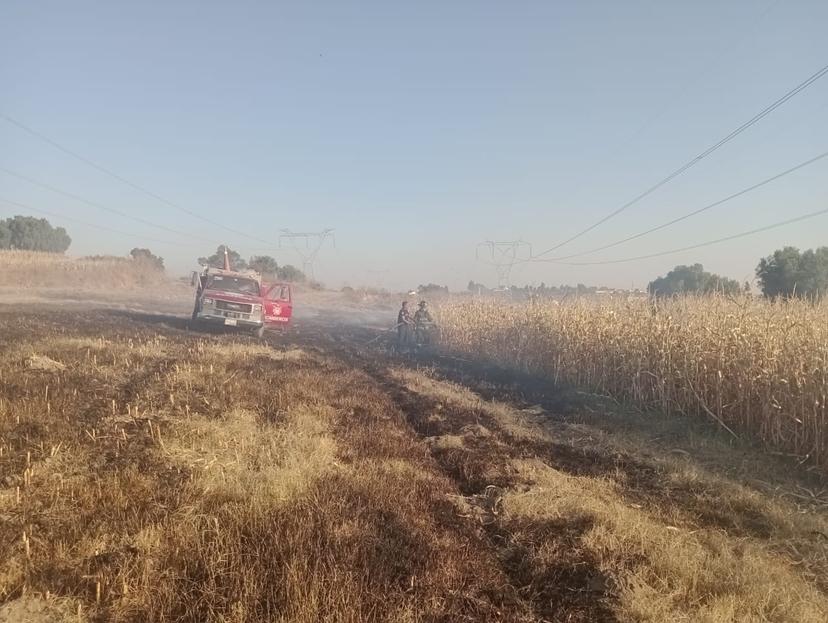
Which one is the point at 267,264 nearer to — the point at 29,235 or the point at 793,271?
the point at 29,235

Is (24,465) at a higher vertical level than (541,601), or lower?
higher

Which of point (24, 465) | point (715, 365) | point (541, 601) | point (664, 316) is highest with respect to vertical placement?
point (664, 316)

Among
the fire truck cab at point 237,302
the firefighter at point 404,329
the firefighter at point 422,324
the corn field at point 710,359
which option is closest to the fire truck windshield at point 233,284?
the fire truck cab at point 237,302

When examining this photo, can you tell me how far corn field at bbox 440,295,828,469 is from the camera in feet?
24.1

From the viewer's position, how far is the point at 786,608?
3.49 meters

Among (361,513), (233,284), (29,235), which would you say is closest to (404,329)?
(233,284)

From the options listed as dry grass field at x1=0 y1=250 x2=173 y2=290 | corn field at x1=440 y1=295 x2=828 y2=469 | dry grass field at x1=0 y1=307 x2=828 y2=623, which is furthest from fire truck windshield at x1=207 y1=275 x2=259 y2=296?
dry grass field at x1=0 y1=250 x2=173 y2=290

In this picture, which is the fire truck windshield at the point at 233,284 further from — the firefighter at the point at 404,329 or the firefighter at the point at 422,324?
the firefighter at the point at 422,324

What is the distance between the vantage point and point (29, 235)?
68.6m

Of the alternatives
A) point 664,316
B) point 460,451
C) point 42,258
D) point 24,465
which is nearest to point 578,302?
point 664,316

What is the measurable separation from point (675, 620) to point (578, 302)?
12622 mm

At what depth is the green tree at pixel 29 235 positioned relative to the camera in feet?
214

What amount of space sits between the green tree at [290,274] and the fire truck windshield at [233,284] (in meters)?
47.7

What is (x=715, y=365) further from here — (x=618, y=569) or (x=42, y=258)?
(x=42, y=258)
